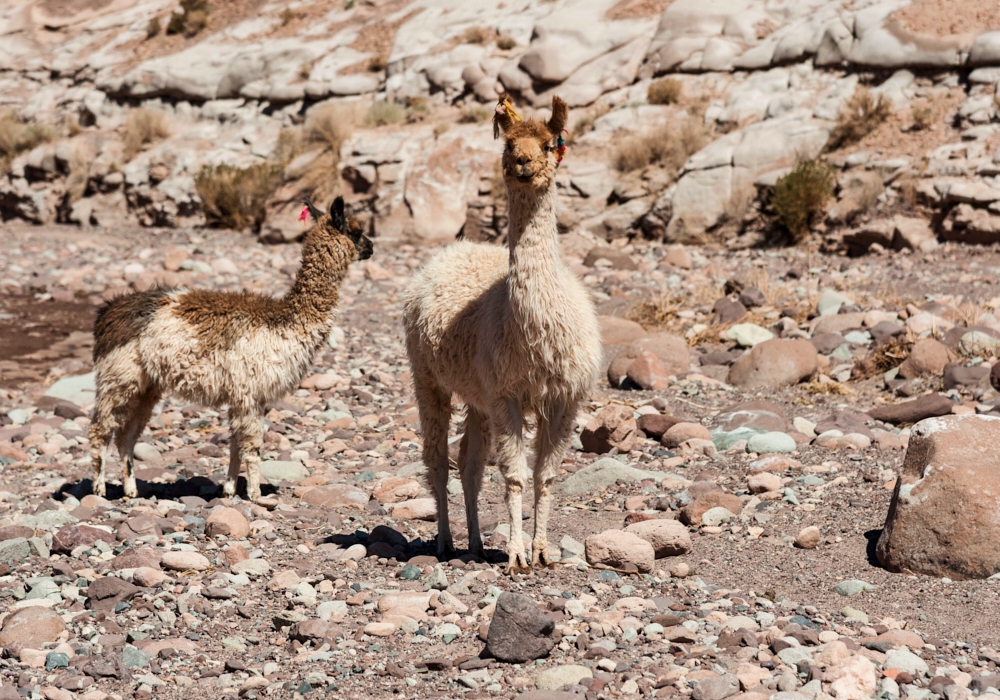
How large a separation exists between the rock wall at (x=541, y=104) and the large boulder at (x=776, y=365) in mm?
6192

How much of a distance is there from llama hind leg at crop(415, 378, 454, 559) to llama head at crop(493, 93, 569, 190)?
181cm

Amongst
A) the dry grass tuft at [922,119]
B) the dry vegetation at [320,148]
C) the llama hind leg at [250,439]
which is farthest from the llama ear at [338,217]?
the dry grass tuft at [922,119]

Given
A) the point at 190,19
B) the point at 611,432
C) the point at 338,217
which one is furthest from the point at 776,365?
the point at 190,19

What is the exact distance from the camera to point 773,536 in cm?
684

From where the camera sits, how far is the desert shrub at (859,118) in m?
18.0

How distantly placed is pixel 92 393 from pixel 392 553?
6653mm

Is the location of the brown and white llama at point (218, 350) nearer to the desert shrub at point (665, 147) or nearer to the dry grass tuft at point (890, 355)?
the dry grass tuft at point (890, 355)

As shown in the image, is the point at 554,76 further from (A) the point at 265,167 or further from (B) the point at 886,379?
(B) the point at 886,379

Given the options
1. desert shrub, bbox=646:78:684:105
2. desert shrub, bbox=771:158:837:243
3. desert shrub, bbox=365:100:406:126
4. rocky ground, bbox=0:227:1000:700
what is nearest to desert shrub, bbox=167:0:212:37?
desert shrub, bbox=365:100:406:126

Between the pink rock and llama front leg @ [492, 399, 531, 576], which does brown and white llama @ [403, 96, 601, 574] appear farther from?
the pink rock

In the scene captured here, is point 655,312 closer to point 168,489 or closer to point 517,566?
point 168,489

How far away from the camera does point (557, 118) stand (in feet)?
18.6

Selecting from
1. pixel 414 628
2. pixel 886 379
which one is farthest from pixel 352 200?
pixel 414 628

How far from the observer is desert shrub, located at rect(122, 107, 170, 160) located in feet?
87.2
